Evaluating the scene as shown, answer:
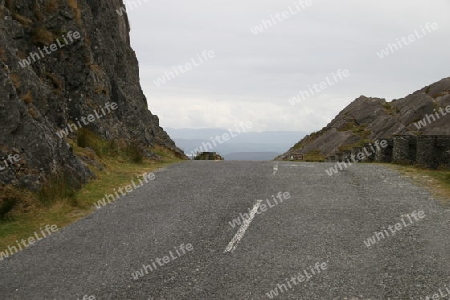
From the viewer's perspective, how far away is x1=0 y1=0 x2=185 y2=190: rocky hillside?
1120 centimetres

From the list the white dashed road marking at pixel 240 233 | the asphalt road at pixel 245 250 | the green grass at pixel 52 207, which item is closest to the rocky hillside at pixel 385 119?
the asphalt road at pixel 245 250

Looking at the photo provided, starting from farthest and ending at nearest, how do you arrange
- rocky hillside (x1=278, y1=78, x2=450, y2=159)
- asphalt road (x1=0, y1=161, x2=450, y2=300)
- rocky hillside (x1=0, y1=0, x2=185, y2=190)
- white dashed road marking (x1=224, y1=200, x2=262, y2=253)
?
rocky hillside (x1=278, y1=78, x2=450, y2=159), rocky hillside (x1=0, y1=0, x2=185, y2=190), white dashed road marking (x1=224, y1=200, x2=262, y2=253), asphalt road (x1=0, y1=161, x2=450, y2=300)

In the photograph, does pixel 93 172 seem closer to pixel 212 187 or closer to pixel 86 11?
pixel 212 187

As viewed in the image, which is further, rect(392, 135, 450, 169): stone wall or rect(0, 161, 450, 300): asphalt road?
rect(392, 135, 450, 169): stone wall

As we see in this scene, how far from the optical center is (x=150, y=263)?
7.02 m

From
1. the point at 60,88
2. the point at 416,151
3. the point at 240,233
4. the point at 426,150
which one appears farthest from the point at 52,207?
the point at 416,151

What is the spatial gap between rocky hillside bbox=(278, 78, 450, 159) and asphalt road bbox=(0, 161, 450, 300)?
13915 mm

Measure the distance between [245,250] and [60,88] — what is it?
13.1 meters

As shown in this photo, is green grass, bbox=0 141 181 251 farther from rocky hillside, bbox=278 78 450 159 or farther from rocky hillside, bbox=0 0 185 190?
rocky hillside, bbox=278 78 450 159

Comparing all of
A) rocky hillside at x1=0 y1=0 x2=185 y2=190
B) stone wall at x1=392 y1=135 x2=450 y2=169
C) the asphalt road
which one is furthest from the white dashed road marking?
stone wall at x1=392 y1=135 x2=450 y2=169

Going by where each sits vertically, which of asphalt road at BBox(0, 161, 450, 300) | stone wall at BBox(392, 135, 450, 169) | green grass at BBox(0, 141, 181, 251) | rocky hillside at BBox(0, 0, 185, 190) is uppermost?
rocky hillside at BBox(0, 0, 185, 190)

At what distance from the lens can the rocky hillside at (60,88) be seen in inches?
441

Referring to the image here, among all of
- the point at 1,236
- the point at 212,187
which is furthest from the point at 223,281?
the point at 212,187

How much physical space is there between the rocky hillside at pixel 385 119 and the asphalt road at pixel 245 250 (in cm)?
1391
